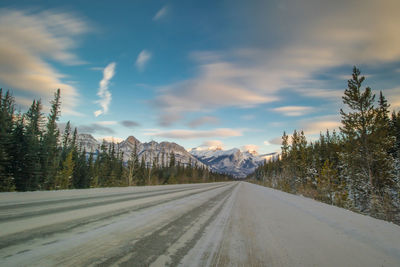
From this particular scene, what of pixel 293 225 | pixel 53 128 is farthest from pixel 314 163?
pixel 53 128

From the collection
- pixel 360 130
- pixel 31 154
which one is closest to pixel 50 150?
pixel 31 154

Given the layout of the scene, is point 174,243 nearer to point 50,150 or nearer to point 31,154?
point 31,154

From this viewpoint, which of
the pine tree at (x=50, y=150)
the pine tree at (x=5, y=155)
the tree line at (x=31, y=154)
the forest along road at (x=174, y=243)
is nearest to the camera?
the forest along road at (x=174, y=243)

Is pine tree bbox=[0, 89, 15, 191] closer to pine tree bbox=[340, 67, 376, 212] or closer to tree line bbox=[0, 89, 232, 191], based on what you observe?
tree line bbox=[0, 89, 232, 191]

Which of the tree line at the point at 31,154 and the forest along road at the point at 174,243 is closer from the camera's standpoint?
the forest along road at the point at 174,243

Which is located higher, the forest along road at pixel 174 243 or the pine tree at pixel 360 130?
the pine tree at pixel 360 130

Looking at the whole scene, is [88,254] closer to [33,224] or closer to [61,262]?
[61,262]

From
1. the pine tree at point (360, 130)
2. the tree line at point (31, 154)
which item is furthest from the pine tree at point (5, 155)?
the pine tree at point (360, 130)

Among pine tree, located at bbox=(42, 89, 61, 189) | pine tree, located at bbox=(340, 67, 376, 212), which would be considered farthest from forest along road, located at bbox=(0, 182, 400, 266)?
pine tree, located at bbox=(42, 89, 61, 189)

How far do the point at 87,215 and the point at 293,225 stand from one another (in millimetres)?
5361

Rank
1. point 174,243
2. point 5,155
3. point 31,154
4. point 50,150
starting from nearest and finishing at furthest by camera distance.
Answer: point 174,243 < point 5,155 < point 31,154 < point 50,150

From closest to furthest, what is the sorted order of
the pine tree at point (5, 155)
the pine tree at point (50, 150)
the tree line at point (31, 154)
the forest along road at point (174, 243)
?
the forest along road at point (174, 243)
the pine tree at point (5, 155)
the tree line at point (31, 154)
the pine tree at point (50, 150)

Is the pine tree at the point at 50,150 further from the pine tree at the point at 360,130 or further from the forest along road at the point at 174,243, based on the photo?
the pine tree at the point at 360,130

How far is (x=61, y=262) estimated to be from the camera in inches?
83.0
